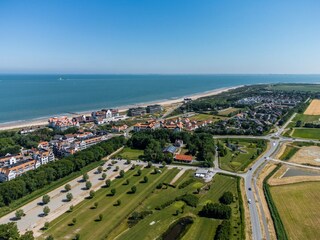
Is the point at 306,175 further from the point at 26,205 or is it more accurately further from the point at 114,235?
the point at 26,205

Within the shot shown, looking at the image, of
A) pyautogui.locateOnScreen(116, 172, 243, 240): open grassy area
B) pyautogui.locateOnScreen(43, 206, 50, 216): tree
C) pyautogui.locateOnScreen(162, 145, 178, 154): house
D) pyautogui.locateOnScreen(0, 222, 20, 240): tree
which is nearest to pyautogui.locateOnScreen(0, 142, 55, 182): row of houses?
pyautogui.locateOnScreen(43, 206, 50, 216): tree

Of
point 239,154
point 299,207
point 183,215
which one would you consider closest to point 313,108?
point 239,154

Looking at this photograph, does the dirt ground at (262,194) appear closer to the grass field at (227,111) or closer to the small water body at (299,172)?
the small water body at (299,172)

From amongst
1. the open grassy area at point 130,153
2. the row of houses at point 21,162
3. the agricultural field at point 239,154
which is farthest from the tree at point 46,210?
the agricultural field at point 239,154

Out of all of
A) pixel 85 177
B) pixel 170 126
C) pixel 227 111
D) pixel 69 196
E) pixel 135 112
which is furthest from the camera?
pixel 227 111

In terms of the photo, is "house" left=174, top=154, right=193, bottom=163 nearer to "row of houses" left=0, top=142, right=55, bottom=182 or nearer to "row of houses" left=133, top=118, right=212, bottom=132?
"row of houses" left=133, top=118, right=212, bottom=132

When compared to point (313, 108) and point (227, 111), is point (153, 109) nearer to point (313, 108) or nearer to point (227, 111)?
point (227, 111)
